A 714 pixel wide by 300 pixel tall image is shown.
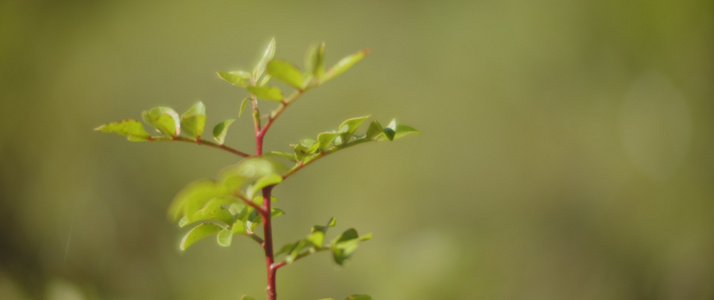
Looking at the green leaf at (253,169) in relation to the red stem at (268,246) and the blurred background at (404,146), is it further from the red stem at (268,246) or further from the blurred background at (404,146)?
the blurred background at (404,146)

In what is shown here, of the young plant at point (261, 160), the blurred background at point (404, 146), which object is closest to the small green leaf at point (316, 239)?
the young plant at point (261, 160)

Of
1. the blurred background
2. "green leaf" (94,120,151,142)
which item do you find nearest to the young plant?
"green leaf" (94,120,151,142)

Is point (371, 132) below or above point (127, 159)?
below

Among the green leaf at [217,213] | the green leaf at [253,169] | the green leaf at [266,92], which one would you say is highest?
the green leaf at [266,92]

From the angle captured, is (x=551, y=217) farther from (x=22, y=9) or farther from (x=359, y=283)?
(x=22, y=9)

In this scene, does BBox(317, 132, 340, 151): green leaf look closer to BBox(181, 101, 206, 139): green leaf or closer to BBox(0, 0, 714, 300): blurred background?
BBox(181, 101, 206, 139): green leaf

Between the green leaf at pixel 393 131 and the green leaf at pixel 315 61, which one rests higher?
the green leaf at pixel 315 61

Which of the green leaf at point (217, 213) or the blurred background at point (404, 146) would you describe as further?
the blurred background at point (404, 146)

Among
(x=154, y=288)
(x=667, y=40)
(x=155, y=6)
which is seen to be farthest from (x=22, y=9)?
(x=667, y=40)
